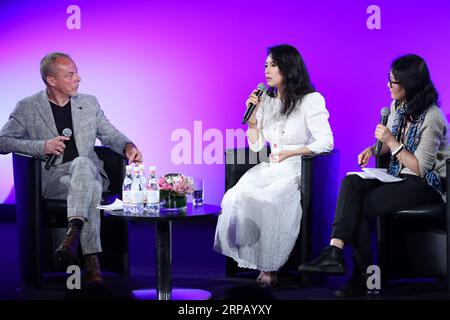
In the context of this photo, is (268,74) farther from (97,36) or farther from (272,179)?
(97,36)

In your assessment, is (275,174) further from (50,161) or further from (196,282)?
(50,161)

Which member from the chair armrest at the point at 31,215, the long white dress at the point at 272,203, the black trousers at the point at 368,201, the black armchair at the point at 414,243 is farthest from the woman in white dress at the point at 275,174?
the chair armrest at the point at 31,215

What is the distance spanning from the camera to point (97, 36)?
6418mm

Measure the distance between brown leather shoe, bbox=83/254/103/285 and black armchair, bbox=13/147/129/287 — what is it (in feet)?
0.74

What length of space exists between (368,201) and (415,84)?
0.70m

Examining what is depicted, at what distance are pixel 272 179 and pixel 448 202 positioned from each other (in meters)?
1.06

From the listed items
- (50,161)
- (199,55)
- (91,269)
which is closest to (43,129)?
(50,161)

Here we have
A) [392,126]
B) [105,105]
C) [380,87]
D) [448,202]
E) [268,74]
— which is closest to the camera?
[448,202]

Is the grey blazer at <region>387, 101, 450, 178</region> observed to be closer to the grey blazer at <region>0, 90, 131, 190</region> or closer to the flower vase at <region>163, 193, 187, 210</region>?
the flower vase at <region>163, 193, 187, 210</region>

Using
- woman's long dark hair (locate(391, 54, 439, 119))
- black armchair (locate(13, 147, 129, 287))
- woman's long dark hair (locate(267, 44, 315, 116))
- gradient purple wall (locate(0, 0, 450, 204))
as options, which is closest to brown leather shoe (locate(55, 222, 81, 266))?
black armchair (locate(13, 147, 129, 287))

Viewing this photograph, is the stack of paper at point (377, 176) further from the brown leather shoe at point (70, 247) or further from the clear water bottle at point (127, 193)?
the brown leather shoe at point (70, 247)

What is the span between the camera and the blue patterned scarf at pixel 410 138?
4012 mm

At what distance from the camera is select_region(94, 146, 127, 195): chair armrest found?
4.67 metres

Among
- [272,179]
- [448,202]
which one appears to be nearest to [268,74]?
[272,179]
